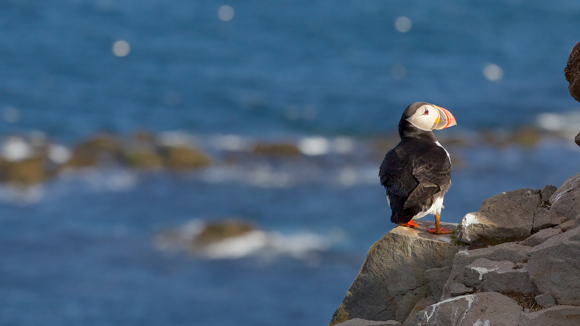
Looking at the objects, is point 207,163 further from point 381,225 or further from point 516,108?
point 516,108

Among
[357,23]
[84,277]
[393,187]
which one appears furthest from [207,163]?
[357,23]

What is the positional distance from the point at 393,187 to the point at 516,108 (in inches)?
1804

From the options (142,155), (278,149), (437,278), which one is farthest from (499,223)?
(142,155)

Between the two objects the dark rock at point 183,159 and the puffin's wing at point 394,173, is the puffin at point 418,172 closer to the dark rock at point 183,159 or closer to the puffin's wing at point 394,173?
the puffin's wing at point 394,173

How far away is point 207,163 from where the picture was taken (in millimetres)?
44750

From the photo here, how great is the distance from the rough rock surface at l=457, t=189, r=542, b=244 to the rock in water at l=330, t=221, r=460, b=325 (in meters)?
0.33

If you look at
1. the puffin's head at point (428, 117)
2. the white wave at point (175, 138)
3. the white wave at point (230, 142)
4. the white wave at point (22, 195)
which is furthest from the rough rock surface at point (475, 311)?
the white wave at point (175, 138)

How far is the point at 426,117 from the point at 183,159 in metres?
35.1

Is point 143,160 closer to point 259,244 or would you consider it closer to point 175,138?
point 175,138

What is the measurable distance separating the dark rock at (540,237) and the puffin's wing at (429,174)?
58.6 inches

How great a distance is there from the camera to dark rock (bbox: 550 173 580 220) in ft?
30.4

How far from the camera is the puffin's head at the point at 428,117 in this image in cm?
1059

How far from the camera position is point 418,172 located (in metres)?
10.1

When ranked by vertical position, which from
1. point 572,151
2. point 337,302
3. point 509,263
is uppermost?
point 572,151
